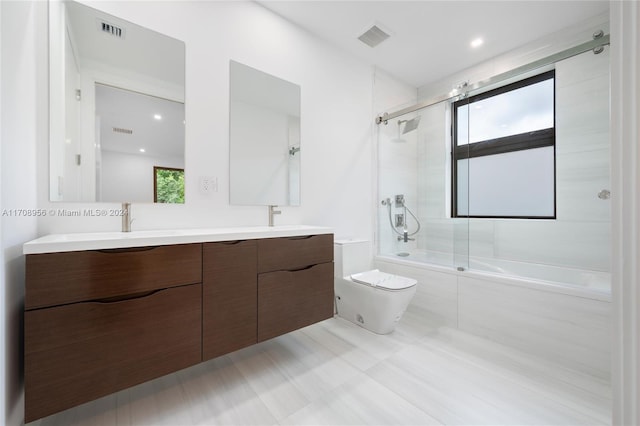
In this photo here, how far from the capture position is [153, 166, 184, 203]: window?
1637 millimetres

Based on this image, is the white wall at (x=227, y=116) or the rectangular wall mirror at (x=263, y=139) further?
the rectangular wall mirror at (x=263, y=139)

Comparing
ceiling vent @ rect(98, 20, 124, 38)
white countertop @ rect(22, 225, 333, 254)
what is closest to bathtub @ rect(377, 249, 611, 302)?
white countertop @ rect(22, 225, 333, 254)

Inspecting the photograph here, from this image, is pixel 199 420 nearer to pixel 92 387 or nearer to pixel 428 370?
pixel 92 387

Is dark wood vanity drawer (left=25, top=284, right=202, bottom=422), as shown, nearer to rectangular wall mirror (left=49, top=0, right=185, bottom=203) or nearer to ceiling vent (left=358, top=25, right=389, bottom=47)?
rectangular wall mirror (left=49, top=0, right=185, bottom=203)

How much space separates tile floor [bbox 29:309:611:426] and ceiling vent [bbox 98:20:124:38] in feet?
6.47

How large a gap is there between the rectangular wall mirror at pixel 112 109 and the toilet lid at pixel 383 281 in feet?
4.70

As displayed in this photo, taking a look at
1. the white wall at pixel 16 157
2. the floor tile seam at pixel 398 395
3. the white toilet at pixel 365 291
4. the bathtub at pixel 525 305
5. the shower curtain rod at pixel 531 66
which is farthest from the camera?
the white toilet at pixel 365 291

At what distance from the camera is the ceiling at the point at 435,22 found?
208 centimetres

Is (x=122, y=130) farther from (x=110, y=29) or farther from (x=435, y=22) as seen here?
(x=435, y=22)

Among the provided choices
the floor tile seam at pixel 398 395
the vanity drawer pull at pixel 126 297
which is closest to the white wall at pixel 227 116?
the vanity drawer pull at pixel 126 297

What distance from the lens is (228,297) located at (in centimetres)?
141

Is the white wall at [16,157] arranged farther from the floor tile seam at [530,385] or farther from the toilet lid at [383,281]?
the floor tile seam at [530,385]

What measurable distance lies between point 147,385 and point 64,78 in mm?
1702

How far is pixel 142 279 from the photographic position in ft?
3.88
